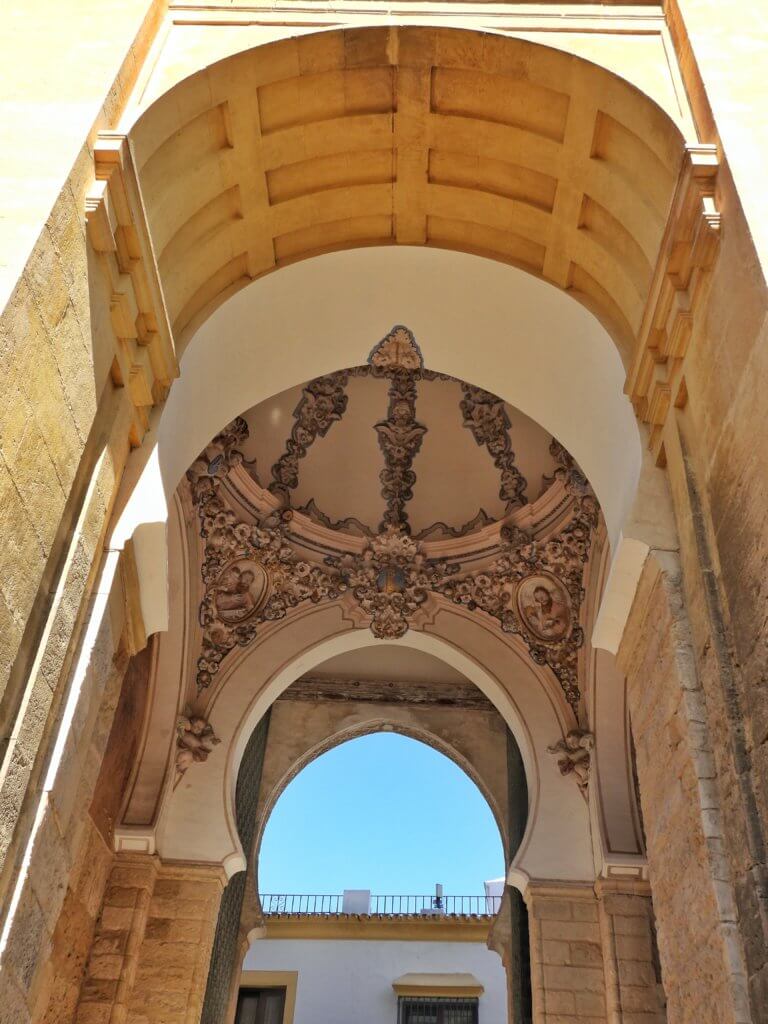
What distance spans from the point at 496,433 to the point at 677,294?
18.7 feet

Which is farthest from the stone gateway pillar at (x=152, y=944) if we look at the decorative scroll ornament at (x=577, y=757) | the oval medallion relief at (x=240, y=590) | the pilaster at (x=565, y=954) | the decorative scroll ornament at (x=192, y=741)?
the decorative scroll ornament at (x=577, y=757)

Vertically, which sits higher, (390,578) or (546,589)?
(390,578)

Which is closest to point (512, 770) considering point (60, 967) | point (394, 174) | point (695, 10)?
point (60, 967)

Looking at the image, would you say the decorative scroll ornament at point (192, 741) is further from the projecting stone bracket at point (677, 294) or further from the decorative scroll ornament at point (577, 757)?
the projecting stone bracket at point (677, 294)

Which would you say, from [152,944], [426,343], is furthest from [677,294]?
[152,944]

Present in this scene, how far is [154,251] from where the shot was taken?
183 inches

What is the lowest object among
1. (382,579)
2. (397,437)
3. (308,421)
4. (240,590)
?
(240,590)

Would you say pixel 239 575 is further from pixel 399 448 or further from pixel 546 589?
pixel 546 589

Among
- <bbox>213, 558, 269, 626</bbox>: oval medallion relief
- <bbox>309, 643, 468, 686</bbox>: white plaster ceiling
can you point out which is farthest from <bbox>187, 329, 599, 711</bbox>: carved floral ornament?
<bbox>309, 643, 468, 686</bbox>: white plaster ceiling

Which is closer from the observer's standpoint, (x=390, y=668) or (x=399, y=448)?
(x=399, y=448)

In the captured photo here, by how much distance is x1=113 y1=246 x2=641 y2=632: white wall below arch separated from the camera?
5.34 m

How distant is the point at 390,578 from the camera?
10.1 m

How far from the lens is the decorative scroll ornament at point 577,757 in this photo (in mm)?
9164

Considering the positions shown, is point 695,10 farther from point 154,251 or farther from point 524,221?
point 154,251
